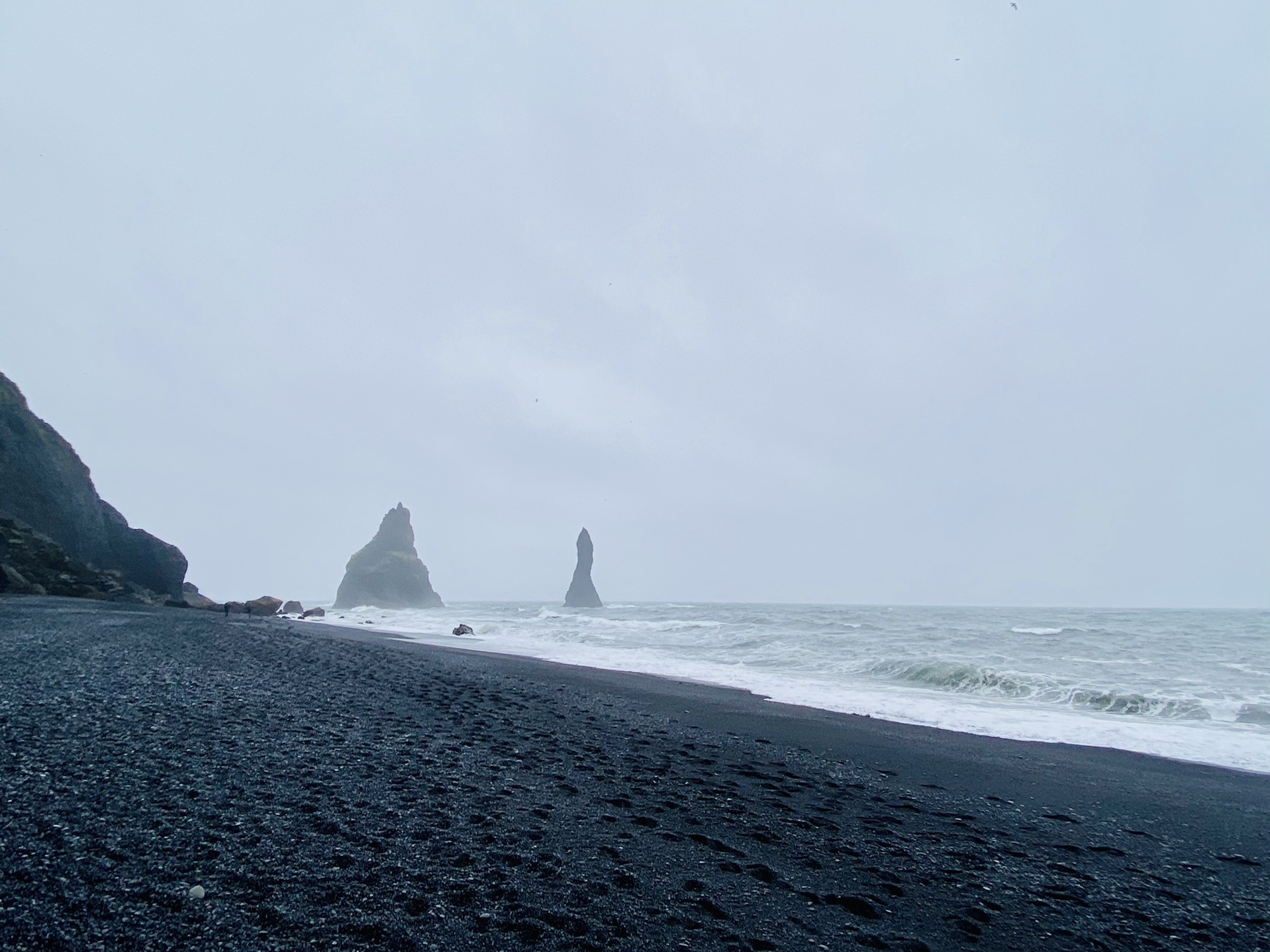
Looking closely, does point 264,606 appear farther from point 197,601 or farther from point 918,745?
point 918,745

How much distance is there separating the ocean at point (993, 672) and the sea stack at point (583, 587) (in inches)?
4072

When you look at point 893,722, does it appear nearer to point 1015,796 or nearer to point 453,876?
point 1015,796

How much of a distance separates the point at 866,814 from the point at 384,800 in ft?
17.0

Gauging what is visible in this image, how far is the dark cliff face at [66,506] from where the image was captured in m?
32.7

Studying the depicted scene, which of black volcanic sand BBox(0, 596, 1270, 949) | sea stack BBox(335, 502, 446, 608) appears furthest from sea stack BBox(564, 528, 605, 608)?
black volcanic sand BBox(0, 596, 1270, 949)

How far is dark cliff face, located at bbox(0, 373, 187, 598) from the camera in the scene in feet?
107

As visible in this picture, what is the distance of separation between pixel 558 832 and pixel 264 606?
4577cm

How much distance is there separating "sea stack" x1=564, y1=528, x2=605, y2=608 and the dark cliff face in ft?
346

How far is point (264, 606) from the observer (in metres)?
42.9

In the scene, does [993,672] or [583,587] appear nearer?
→ [993,672]

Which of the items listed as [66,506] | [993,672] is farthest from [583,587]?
[993,672]

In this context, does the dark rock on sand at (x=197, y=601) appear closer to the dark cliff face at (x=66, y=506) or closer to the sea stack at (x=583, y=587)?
the dark cliff face at (x=66, y=506)

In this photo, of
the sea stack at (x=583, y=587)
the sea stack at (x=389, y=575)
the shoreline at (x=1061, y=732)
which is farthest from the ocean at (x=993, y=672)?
the sea stack at (x=583, y=587)

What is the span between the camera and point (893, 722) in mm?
13141
